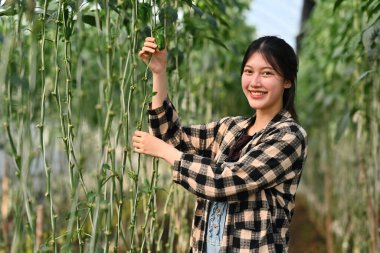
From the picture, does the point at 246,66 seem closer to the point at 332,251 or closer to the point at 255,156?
the point at 255,156

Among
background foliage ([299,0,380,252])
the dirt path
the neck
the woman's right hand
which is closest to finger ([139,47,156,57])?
the woman's right hand

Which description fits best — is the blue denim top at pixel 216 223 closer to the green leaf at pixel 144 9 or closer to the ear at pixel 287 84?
the ear at pixel 287 84

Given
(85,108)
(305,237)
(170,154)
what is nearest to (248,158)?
(170,154)

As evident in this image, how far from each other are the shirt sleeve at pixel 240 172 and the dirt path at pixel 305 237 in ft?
9.36

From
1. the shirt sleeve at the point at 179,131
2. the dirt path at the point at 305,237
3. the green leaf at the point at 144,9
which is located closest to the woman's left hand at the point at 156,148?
the shirt sleeve at the point at 179,131

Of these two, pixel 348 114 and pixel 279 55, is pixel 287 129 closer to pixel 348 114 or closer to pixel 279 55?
pixel 279 55

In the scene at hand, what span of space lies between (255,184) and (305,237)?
340 centimetres

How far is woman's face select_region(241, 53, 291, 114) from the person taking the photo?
119cm

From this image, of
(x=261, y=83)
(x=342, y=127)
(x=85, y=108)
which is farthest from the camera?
(x=342, y=127)

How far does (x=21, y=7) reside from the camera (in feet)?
3.15

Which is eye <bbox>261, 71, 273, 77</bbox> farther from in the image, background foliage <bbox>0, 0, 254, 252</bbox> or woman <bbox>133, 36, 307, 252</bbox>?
background foliage <bbox>0, 0, 254, 252</bbox>

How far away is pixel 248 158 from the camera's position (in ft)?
3.61

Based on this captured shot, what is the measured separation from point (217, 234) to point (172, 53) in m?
0.57

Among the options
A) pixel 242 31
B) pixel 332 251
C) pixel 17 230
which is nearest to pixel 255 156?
pixel 17 230
